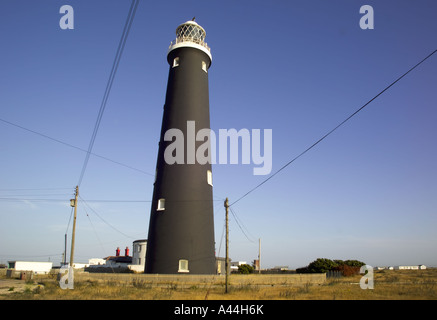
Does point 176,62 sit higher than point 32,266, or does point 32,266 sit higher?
point 176,62

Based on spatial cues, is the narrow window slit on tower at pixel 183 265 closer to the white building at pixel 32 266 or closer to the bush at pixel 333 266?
the bush at pixel 333 266

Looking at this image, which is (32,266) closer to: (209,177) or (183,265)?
(183,265)

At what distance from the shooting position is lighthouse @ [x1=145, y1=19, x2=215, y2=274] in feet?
86.1

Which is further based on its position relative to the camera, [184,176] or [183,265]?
[184,176]

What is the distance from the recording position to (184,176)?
1086 inches

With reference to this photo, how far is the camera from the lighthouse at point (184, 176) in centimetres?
2625

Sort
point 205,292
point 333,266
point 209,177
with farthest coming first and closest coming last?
point 333,266 → point 209,177 → point 205,292

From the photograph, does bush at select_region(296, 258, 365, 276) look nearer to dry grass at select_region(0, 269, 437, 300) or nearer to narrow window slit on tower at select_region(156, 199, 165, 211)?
dry grass at select_region(0, 269, 437, 300)

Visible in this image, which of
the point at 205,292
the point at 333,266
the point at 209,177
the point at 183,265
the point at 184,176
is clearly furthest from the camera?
the point at 333,266

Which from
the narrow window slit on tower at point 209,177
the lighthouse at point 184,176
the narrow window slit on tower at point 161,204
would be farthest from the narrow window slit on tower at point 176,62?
the narrow window slit on tower at point 161,204

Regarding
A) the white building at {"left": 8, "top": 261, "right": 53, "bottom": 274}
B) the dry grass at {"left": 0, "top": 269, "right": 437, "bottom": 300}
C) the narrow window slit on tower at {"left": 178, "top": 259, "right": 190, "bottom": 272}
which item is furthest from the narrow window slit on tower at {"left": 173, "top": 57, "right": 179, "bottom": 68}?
the white building at {"left": 8, "top": 261, "right": 53, "bottom": 274}

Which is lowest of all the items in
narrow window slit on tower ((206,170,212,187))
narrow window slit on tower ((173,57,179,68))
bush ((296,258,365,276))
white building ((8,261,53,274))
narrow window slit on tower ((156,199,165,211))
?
white building ((8,261,53,274))

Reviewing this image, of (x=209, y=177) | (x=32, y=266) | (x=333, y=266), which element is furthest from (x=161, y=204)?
(x=32, y=266)
